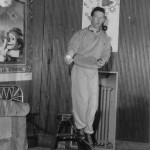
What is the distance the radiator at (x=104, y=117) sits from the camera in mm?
3646

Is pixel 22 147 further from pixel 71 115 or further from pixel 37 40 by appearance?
pixel 37 40

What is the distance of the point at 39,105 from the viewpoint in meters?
3.79

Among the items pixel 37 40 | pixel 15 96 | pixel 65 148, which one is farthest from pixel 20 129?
pixel 37 40

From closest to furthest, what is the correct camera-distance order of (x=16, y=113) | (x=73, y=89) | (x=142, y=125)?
(x=16, y=113), (x=73, y=89), (x=142, y=125)

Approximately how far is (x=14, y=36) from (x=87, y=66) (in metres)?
0.85

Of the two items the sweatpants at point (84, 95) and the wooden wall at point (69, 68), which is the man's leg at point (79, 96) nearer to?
the sweatpants at point (84, 95)

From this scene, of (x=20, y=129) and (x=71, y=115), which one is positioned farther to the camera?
(x=71, y=115)

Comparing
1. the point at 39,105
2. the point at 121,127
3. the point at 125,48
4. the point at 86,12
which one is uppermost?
the point at 86,12

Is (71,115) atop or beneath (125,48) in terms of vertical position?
beneath

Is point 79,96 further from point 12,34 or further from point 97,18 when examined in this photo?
point 12,34

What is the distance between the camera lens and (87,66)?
3.10 meters

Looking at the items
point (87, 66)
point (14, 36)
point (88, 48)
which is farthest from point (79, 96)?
point (14, 36)

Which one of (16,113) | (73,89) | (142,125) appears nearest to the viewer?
(16,113)

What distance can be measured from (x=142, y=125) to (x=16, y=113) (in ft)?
4.87
